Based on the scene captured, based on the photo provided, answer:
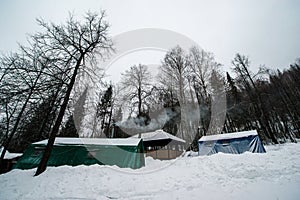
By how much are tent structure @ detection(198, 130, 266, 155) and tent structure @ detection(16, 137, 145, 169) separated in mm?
5647

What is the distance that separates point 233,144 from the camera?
1035 centimetres

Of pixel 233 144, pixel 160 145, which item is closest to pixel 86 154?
pixel 160 145

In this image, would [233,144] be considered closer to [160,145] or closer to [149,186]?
[160,145]

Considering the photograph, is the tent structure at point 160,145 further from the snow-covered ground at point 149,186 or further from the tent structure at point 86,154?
the snow-covered ground at point 149,186

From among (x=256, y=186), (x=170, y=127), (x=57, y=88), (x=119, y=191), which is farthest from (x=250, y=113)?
(x=57, y=88)

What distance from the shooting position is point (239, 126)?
2212cm

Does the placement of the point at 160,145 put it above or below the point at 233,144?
above

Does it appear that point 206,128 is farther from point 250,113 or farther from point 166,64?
point 166,64

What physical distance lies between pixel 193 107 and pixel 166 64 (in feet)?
23.1

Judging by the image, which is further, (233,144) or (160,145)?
(160,145)

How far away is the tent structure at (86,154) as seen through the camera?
28.3ft

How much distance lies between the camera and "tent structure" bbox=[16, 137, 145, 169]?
8.63m

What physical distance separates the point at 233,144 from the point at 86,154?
10.6m

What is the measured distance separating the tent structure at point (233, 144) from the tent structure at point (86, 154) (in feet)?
18.5
